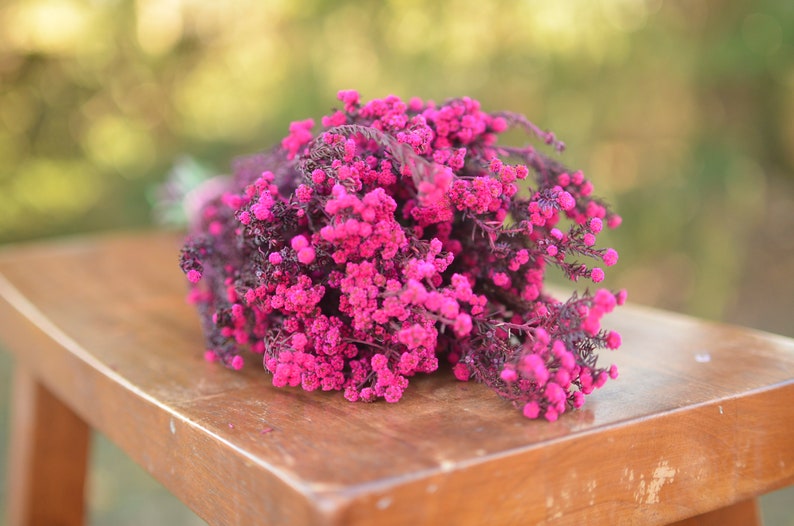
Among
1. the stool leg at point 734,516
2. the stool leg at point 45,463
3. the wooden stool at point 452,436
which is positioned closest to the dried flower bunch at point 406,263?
the wooden stool at point 452,436

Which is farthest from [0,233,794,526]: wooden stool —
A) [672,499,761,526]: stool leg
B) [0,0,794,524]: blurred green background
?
[0,0,794,524]: blurred green background

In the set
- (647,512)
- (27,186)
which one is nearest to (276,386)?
(647,512)

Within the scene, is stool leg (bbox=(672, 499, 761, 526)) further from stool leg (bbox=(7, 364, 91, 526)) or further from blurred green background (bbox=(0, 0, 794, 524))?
blurred green background (bbox=(0, 0, 794, 524))

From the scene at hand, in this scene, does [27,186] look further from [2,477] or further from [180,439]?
[180,439]

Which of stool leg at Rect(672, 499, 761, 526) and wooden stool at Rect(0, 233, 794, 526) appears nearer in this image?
wooden stool at Rect(0, 233, 794, 526)

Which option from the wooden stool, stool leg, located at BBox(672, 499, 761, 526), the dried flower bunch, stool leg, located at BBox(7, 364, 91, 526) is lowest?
stool leg, located at BBox(7, 364, 91, 526)

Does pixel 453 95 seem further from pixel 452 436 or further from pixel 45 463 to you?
pixel 452 436
